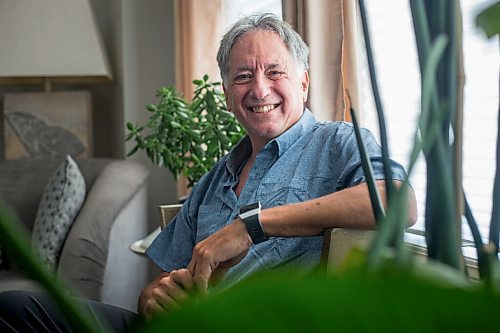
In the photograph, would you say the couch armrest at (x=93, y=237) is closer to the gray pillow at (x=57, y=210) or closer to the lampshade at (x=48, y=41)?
the gray pillow at (x=57, y=210)

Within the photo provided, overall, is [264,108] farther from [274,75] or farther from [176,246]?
[176,246]

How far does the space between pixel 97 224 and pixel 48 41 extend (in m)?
1.32

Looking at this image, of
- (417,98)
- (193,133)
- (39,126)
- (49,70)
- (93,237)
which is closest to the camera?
(417,98)

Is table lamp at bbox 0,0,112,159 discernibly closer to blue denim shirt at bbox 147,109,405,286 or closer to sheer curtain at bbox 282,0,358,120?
sheer curtain at bbox 282,0,358,120

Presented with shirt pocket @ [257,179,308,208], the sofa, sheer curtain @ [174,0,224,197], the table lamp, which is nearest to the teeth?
shirt pocket @ [257,179,308,208]

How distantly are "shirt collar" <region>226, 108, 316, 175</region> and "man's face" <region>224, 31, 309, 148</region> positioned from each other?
0.04 meters

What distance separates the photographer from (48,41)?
3793mm

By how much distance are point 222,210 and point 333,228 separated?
0.41m

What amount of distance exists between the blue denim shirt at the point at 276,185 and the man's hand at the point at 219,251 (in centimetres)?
15

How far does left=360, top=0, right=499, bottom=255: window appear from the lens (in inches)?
81.1

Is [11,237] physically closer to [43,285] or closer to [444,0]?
[43,285]

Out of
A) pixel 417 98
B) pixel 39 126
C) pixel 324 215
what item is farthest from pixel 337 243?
pixel 39 126

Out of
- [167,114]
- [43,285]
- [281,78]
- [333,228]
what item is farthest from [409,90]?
[43,285]

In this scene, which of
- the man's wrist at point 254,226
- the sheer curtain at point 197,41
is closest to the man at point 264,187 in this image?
the man's wrist at point 254,226
